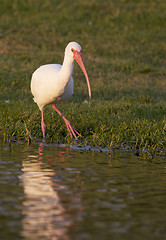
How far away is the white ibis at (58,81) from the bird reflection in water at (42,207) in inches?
96.2

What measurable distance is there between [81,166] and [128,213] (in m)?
2.16

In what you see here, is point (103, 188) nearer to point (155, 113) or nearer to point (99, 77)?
point (155, 113)

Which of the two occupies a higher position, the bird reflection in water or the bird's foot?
the bird's foot

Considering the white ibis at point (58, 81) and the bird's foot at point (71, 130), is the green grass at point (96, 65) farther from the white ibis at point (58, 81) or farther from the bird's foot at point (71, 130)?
the white ibis at point (58, 81)

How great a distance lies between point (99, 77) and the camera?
53.7 feet

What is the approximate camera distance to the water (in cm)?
404

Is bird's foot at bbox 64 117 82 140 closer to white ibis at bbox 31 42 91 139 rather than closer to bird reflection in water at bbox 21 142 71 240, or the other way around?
white ibis at bbox 31 42 91 139

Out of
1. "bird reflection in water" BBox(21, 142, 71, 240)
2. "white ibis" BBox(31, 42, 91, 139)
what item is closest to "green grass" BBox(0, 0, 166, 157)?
"white ibis" BBox(31, 42, 91, 139)

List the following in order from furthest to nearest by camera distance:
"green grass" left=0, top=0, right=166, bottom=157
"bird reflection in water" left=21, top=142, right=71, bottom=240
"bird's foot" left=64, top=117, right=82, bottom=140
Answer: "green grass" left=0, top=0, right=166, bottom=157, "bird's foot" left=64, top=117, right=82, bottom=140, "bird reflection in water" left=21, top=142, right=71, bottom=240

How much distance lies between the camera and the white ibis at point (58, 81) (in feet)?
28.1

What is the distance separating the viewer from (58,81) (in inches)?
341

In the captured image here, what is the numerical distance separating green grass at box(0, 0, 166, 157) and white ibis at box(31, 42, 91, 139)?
0.44 metres

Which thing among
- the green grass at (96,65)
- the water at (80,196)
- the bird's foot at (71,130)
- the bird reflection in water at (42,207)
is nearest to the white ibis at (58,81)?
the bird's foot at (71,130)

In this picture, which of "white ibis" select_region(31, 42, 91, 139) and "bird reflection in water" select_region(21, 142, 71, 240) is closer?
"bird reflection in water" select_region(21, 142, 71, 240)
